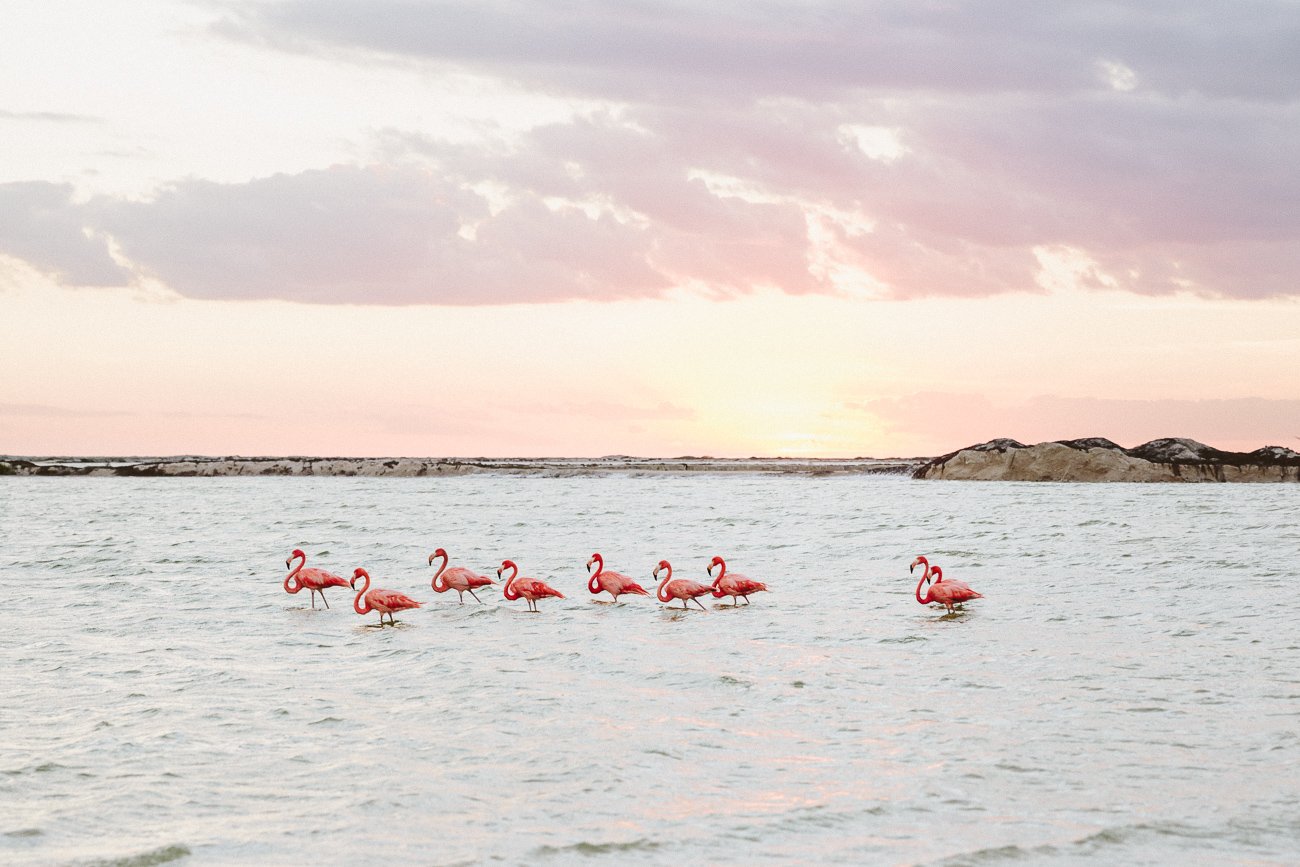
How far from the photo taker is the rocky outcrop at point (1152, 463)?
77688 millimetres

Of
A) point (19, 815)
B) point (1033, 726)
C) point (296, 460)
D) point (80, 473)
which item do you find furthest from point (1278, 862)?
point (296, 460)

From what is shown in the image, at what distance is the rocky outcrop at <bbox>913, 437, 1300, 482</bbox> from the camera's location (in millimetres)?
77688

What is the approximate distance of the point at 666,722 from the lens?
11.7 m

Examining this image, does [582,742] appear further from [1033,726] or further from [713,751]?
[1033,726]

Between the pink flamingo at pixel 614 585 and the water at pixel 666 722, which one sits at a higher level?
the pink flamingo at pixel 614 585

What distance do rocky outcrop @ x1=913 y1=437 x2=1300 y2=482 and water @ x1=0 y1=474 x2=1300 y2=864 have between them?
5454 cm

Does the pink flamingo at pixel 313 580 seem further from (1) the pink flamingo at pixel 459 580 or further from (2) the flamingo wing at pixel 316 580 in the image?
(1) the pink flamingo at pixel 459 580

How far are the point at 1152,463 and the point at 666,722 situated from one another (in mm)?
74499

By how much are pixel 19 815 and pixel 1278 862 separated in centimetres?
913

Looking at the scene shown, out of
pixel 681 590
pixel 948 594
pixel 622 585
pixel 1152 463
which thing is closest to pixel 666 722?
pixel 948 594

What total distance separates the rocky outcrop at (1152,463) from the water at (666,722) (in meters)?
54.5

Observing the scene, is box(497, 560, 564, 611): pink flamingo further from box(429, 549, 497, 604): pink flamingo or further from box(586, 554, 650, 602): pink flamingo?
box(586, 554, 650, 602): pink flamingo

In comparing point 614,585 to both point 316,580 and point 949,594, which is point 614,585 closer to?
point 316,580

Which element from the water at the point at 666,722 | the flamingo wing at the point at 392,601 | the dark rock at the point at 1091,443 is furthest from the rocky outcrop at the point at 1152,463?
the flamingo wing at the point at 392,601
